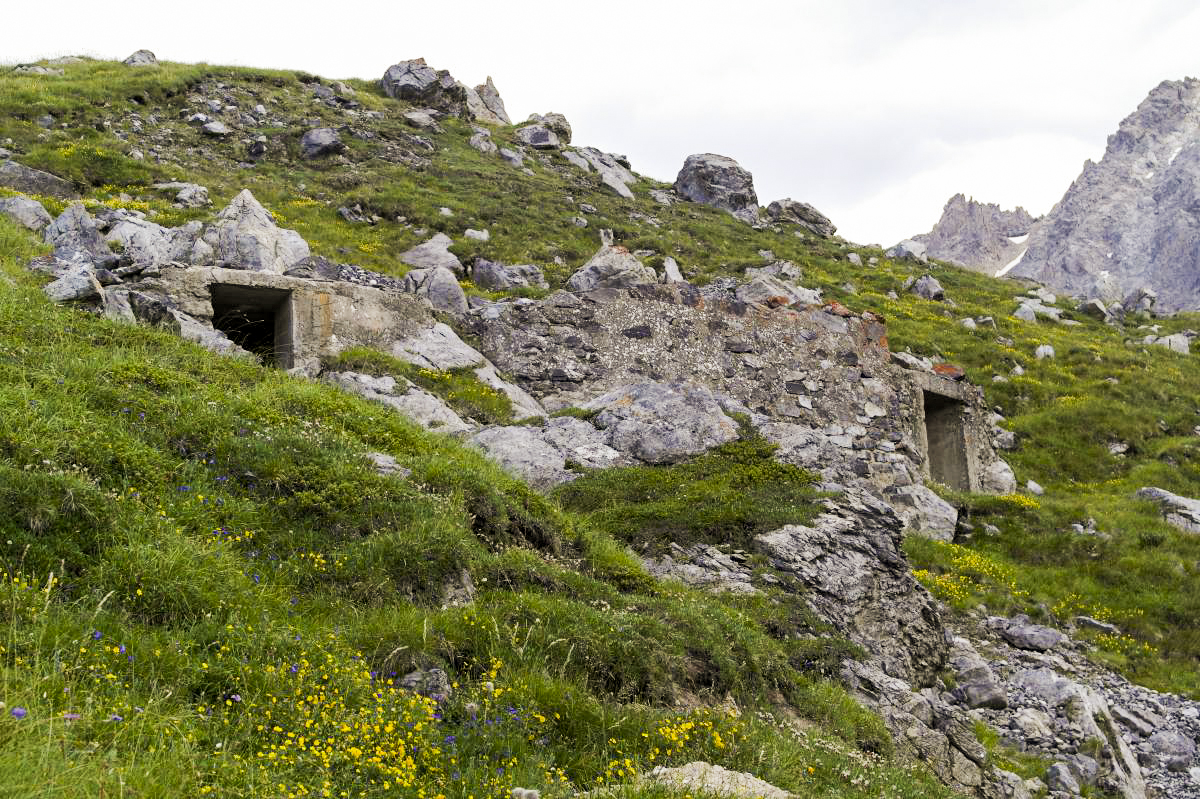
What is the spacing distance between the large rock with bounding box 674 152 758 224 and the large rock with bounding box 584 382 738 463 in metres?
30.1

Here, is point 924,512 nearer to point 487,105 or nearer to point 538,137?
point 538,137

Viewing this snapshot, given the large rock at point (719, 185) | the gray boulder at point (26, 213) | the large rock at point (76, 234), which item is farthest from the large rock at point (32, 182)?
the large rock at point (719, 185)

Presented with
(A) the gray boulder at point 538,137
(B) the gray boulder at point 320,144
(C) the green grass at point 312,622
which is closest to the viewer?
(C) the green grass at point 312,622

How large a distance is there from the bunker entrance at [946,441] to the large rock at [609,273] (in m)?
7.05

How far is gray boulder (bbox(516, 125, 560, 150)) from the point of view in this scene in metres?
44.0

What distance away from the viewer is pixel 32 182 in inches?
856

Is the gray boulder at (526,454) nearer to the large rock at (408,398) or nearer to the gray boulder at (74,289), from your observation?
the large rock at (408,398)

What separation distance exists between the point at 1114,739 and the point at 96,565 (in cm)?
1062

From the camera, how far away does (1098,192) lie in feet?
484

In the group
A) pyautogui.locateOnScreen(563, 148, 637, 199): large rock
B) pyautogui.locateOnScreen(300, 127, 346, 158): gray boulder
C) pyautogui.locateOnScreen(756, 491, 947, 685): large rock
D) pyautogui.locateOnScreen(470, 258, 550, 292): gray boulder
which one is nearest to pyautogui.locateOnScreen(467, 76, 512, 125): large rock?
pyautogui.locateOnScreen(563, 148, 637, 199): large rock

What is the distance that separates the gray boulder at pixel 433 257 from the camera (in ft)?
80.7

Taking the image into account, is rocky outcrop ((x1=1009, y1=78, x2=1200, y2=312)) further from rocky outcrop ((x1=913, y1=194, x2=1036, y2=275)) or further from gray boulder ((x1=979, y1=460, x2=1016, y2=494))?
gray boulder ((x1=979, y1=460, x2=1016, y2=494))

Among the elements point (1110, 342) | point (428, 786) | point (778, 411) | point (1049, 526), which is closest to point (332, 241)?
point (778, 411)

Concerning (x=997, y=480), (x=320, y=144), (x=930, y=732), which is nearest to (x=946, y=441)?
(x=997, y=480)
